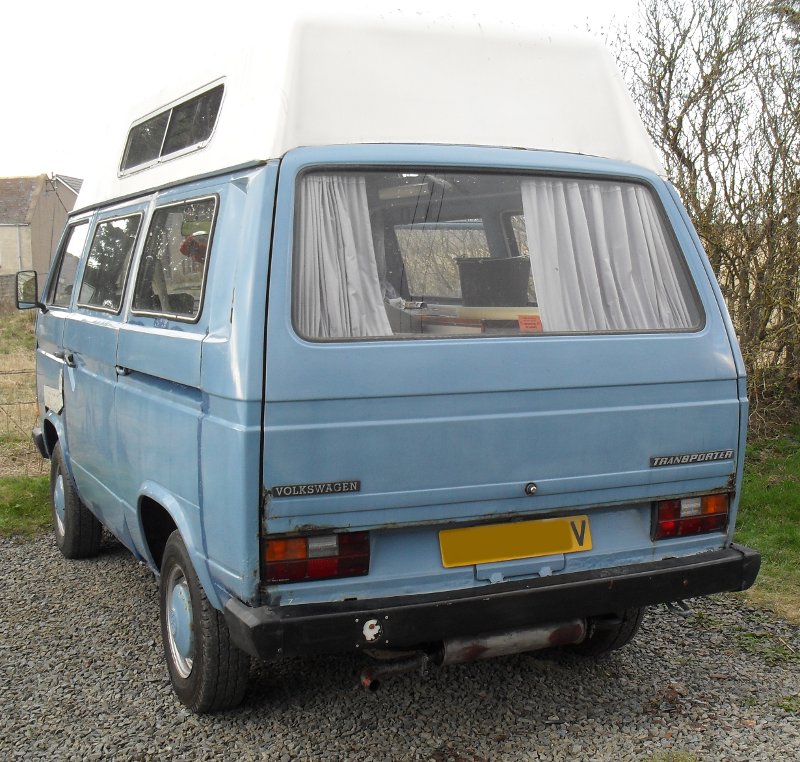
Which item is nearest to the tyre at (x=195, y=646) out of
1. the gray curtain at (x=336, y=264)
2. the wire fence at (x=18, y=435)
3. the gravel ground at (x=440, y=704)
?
the gravel ground at (x=440, y=704)

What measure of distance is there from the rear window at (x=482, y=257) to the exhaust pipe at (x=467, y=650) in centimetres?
108

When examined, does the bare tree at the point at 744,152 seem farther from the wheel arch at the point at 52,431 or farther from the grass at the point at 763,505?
the wheel arch at the point at 52,431

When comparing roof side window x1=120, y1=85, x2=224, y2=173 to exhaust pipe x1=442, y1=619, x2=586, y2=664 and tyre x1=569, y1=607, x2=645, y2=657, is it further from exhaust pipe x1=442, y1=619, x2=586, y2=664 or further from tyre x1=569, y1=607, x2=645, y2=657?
tyre x1=569, y1=607, x2=645, y2=657

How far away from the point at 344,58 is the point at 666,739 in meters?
2.75

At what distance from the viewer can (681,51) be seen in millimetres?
8047

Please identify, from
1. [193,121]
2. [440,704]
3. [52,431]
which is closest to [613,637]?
[440,704]

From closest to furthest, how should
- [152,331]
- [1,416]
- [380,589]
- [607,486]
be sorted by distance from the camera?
[380,589] → [607,486] → [152,331] → [1,416]

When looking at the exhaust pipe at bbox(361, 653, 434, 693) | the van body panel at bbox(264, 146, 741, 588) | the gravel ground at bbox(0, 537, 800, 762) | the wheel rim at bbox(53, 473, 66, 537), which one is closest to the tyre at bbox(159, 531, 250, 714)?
the gravel ground at bbox(0, 537, 800, 762)

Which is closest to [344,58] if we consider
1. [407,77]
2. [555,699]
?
[407,77]

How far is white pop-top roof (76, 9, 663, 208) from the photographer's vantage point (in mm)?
3281

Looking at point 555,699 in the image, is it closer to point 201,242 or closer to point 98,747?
point 98,747

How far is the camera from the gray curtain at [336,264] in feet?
10.3

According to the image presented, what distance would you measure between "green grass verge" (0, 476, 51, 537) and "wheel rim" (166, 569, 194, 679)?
3075mm

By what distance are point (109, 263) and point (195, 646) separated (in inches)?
82.5
